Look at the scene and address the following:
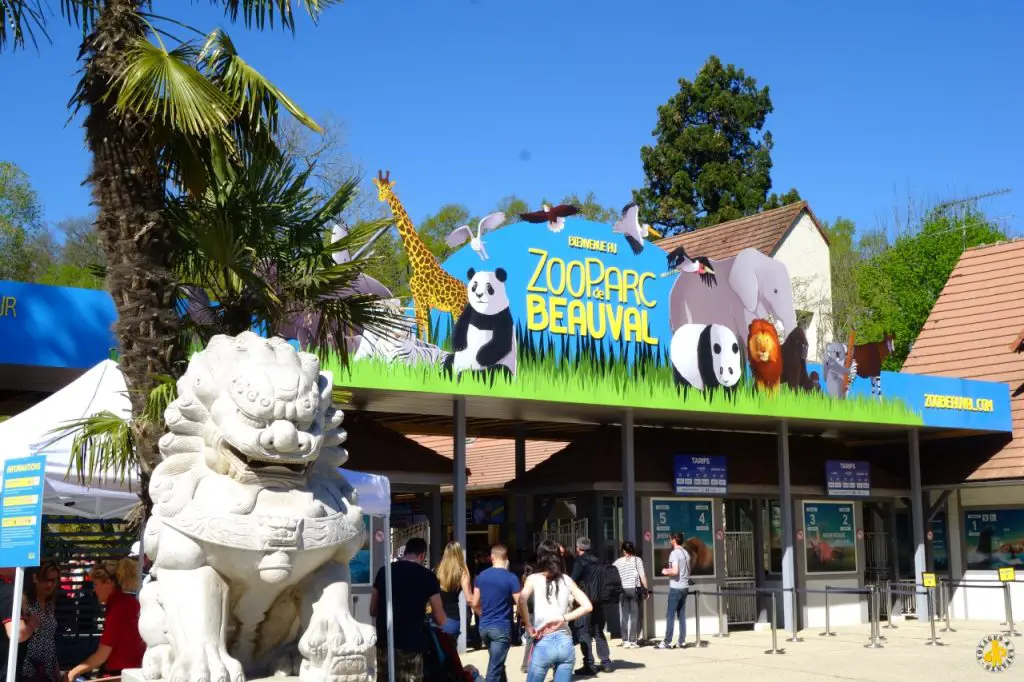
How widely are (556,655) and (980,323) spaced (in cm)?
1654

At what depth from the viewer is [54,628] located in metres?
8.78

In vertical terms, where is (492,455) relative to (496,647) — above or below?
above

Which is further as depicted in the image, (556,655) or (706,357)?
(706,357)

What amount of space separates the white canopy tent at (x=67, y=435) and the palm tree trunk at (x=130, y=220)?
483 millimetres

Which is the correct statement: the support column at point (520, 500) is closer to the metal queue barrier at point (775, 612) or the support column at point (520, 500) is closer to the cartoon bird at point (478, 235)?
the metal queue barrier at point (775, 612)

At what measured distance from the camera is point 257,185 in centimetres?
899

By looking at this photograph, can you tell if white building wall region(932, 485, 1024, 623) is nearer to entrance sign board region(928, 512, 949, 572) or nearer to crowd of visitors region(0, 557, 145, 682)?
entrance sign board region(928, 512, 949, 572)

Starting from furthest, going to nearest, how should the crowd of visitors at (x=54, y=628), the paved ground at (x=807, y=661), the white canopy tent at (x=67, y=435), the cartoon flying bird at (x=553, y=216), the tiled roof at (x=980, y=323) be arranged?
the tiled roof at (x=980, y=323), the cartoon flying bird at (x=553, y=216), the paved ground at (x=807, y=661), the white canopy tent at (x=67, y=435), the crowd of visitors at (x=54, y=628)

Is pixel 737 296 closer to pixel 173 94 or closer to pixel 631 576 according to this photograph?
pixel 631 576

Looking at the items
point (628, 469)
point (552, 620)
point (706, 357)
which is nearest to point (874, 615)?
point (628, 469)

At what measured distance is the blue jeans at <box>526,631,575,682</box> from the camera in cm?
856

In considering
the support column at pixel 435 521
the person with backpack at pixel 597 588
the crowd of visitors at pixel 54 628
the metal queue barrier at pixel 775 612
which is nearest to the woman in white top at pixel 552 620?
the crowd of visitors at pixel 54 628

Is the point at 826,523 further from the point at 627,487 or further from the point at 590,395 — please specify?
the point at 590,395

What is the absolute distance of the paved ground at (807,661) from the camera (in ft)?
42.6
